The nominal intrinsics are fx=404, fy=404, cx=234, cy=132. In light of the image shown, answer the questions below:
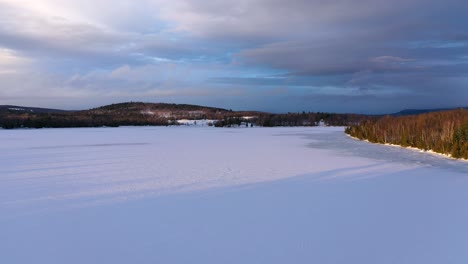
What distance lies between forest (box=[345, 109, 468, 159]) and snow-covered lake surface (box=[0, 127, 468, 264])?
364 centimetres

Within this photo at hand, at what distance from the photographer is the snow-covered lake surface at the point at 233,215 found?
3000mm

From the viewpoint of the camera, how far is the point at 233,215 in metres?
4.09

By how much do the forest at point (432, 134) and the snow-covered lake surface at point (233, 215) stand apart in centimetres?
364

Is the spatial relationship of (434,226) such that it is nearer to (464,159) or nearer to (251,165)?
(251,165)

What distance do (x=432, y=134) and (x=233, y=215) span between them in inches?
403

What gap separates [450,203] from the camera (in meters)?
4.64

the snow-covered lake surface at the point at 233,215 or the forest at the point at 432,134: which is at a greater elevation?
the forest at the point at 432,134

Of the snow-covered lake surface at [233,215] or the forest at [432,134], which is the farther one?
the forest at [432,134]

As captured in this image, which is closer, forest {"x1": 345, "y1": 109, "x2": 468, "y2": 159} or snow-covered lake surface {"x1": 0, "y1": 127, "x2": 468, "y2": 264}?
snow-covered lake surface {"x1": 0, "y1": 127, "x2": 468, "y2": 264}

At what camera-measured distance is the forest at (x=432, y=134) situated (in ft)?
34.6

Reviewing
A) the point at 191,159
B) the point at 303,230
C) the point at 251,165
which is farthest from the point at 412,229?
the point at 191,159

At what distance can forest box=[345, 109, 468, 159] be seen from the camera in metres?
10.6

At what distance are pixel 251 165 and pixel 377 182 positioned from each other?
2688 mm

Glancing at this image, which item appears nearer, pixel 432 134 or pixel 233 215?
pixel 233 215
